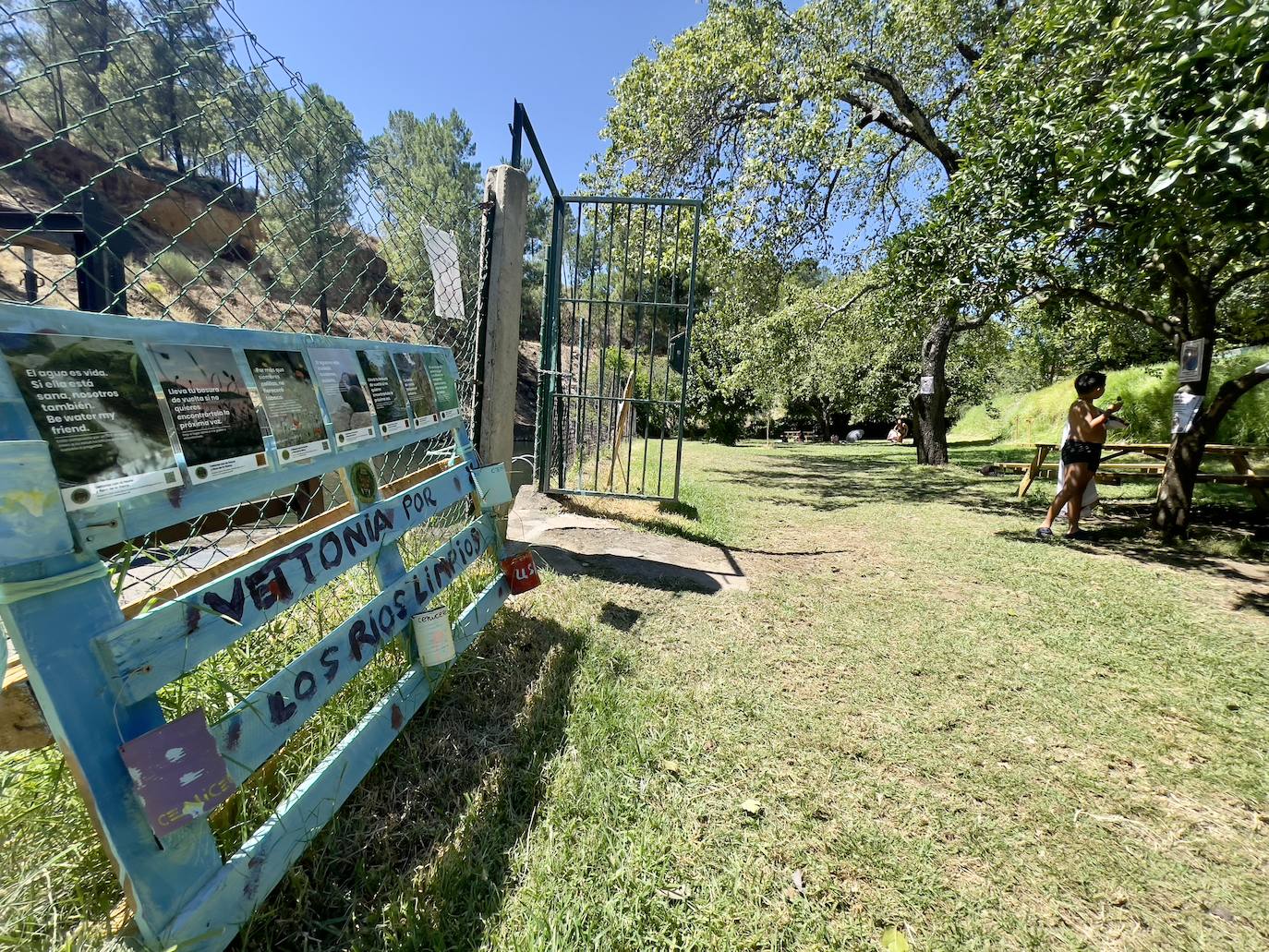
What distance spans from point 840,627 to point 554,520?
99.4 inches

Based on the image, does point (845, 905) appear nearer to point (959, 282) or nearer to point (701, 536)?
point (701, 536)

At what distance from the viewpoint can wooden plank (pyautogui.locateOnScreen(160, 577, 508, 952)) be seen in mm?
940

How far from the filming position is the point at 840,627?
3047 mm

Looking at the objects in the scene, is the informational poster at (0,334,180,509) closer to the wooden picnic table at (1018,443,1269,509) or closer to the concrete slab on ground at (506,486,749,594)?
the concrete slab on ground at (506,486,749,594)

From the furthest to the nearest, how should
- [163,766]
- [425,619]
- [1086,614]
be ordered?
[1086,614] → [425,619] → [163,766]

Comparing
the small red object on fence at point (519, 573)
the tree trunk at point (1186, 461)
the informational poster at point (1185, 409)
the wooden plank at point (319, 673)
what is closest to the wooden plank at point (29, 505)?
the wooden plank at point (319, 673)

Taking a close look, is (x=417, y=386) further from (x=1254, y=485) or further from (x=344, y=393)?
(x=1254, y=485)

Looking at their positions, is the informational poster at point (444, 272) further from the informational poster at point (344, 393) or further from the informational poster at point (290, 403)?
the informational poster at point (290, 403)

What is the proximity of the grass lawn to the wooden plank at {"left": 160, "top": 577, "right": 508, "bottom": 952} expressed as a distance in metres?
0.16

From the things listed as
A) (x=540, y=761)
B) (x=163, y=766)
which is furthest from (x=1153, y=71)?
(x=163, y=766)

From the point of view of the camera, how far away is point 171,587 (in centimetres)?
120

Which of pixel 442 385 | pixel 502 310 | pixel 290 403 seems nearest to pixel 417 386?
pixel 442 385

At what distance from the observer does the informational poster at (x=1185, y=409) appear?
179 inches

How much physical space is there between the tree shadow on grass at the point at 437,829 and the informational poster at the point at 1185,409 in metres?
5.81
